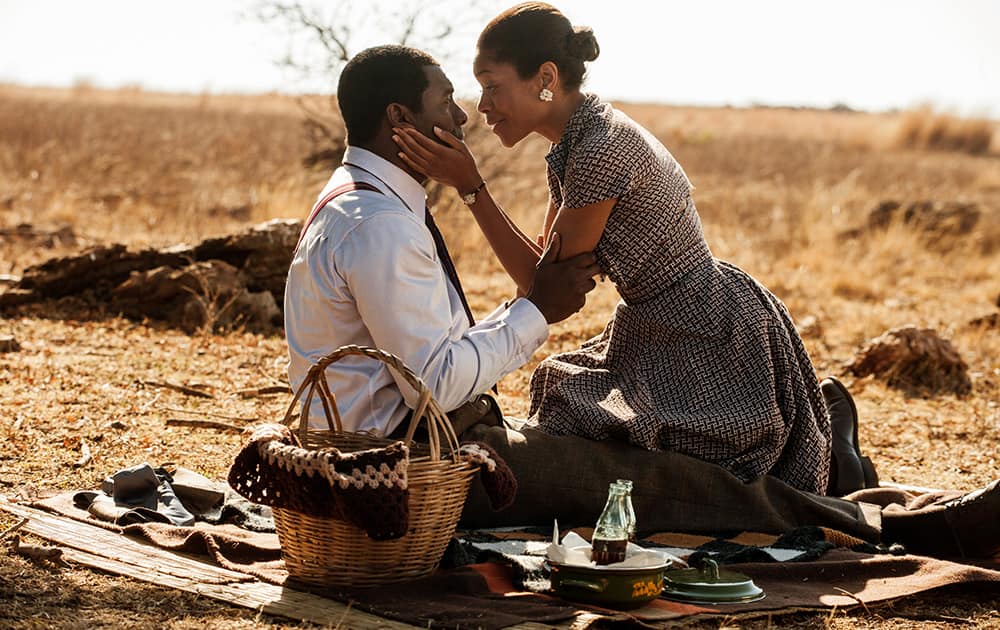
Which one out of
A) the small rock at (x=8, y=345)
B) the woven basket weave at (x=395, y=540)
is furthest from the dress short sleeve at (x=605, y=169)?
the small rock at (x=8, y=345)

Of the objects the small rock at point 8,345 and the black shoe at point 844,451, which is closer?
the black shoe at point 844,451

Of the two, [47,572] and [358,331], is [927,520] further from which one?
[47,572]

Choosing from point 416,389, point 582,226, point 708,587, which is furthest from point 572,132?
point 708,587

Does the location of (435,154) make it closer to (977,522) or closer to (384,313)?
(384,313)

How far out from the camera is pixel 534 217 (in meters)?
13.1

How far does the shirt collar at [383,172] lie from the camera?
394 centimetres

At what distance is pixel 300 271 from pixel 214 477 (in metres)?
1.59

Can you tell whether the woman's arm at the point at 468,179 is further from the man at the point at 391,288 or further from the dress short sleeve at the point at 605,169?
the dress short sleeve at the point at 605,169

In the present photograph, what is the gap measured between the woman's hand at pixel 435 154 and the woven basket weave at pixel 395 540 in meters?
0.76

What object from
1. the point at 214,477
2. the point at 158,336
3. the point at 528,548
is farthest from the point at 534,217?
the point at 528,548

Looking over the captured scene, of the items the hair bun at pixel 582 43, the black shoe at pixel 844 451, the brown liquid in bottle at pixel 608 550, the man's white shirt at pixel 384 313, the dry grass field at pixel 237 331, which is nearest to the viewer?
the brown liquid in bottle at pixel 608 550

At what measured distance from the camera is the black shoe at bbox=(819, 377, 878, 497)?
4832 mm

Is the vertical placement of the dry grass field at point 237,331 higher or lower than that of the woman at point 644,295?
lower

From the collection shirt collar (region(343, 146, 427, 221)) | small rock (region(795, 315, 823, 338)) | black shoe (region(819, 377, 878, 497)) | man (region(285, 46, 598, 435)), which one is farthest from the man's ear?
small rock (region(795, 315, 823, 338))
